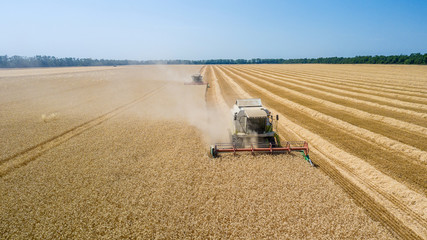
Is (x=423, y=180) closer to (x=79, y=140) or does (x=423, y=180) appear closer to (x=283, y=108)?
(x=283, y=108)

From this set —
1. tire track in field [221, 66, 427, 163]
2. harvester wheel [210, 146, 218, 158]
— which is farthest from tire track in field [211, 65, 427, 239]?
harvester wheel [210, 146, 218, 158]

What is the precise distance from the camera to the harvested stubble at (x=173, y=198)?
744 cm

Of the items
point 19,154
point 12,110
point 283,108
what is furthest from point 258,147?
point 12,110

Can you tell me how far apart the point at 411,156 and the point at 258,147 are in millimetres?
8911

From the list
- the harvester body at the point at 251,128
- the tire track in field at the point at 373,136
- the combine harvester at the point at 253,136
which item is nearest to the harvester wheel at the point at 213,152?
the combine harvester at the point at 253,136

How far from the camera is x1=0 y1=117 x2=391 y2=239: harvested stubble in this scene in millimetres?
7441

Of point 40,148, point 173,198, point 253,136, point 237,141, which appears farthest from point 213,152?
point 40,148

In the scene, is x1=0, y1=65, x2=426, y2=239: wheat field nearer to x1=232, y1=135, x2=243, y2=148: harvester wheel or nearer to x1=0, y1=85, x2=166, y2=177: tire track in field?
x1=0, y1=85, x2=166, y2=177: tire track in field

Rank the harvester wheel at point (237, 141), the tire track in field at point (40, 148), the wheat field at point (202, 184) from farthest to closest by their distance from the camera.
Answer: the harvester wheel at point (237, 141) → the tire track in field at point (40, 148) → the wheat field at point (202, 184)

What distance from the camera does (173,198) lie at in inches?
360

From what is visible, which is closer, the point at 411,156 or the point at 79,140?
the point at 411,156

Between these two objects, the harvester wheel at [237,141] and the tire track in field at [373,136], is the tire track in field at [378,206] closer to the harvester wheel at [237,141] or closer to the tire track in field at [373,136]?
the tire track in field at [373,136]

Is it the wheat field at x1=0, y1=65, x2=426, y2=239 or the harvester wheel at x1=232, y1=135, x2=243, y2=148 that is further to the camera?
the harvester wheel at x1=232, y1=135, x2=243, y2=148

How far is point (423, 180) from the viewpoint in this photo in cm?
1005
